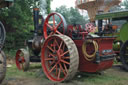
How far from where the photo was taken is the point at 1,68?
10.8ft

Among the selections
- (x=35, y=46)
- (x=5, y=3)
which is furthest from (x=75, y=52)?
(x=5, y=3)

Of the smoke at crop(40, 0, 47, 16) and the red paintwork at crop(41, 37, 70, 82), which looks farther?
the smoke at crop(40, 0, 47, 16)

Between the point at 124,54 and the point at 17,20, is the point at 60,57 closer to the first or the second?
the point at 124,54

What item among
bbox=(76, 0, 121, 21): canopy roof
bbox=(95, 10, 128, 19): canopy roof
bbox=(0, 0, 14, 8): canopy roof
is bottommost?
bbox=(95, 10, 128, 19): canopy roof

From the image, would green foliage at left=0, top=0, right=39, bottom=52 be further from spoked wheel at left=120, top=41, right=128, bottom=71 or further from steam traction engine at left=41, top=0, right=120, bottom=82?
spoked wheel at left=120, top=41, right=128, bottom=71

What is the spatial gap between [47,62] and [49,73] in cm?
32

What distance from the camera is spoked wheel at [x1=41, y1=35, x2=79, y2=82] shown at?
371cm

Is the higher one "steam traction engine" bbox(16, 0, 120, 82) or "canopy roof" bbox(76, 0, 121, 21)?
"canopy roof" bbox(76, 0, 121, 21)

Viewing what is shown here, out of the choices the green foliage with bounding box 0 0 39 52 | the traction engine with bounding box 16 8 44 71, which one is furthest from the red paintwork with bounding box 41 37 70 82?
the green foliage with bounding box 0 0 39 52

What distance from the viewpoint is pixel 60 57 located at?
409cm

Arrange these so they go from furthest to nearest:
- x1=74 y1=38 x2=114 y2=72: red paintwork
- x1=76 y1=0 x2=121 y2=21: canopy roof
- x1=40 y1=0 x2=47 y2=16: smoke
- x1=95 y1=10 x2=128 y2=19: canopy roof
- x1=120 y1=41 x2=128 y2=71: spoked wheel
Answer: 1. x1=76 y1=0 x2=121 y2=21: canopy roof
2. x1=40 y1=0 x2=47 y2=16: smoke
3. x1=95 y1=10 x2=128 y2=19: canopy roof
4. x1=120 y1=41 x2=128 y2=71: spoked wheel
5. x1=74 y1=38 x2=114 y2=72: red paintwork

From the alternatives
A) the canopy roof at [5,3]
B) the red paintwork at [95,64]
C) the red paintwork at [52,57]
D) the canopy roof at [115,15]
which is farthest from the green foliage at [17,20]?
the red paintwork at [95,64]

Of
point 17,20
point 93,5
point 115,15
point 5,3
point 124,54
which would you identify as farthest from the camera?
point 93,5

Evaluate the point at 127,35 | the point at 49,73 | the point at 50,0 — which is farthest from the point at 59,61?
the point at 50,0
